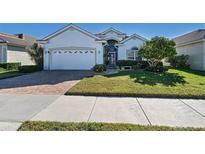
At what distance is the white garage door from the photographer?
21.0m

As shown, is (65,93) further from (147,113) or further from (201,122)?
(201,122)

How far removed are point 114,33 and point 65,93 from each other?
19.3 metres

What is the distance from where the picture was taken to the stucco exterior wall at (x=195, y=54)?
1977 cm

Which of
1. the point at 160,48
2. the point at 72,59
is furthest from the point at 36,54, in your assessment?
the point at 160,48

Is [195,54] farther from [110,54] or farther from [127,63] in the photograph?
[110,54]

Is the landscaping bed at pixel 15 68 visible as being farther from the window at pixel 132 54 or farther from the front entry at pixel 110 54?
the window at pixel 132 54

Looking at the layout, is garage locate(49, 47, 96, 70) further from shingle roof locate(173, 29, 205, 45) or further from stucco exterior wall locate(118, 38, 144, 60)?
shingle roof locate(173, 29, 205, 45)

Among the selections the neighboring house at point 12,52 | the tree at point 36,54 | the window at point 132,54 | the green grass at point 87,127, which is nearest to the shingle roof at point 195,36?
the window at point 132,54

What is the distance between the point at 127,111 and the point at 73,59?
1533cm

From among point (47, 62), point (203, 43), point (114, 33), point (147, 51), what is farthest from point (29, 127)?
point (114, 33)

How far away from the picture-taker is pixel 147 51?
16734mm

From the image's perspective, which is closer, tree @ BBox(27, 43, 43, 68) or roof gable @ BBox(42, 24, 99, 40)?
roof gable @ BBox(42, 24, 99, 40)

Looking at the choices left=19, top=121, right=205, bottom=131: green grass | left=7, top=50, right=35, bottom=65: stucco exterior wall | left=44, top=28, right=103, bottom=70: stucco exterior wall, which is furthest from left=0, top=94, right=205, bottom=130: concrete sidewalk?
left=7, top=50, right=35, bottom=65: stucco exterior wall

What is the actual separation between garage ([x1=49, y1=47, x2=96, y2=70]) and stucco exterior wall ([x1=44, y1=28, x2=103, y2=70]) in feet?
1.40
